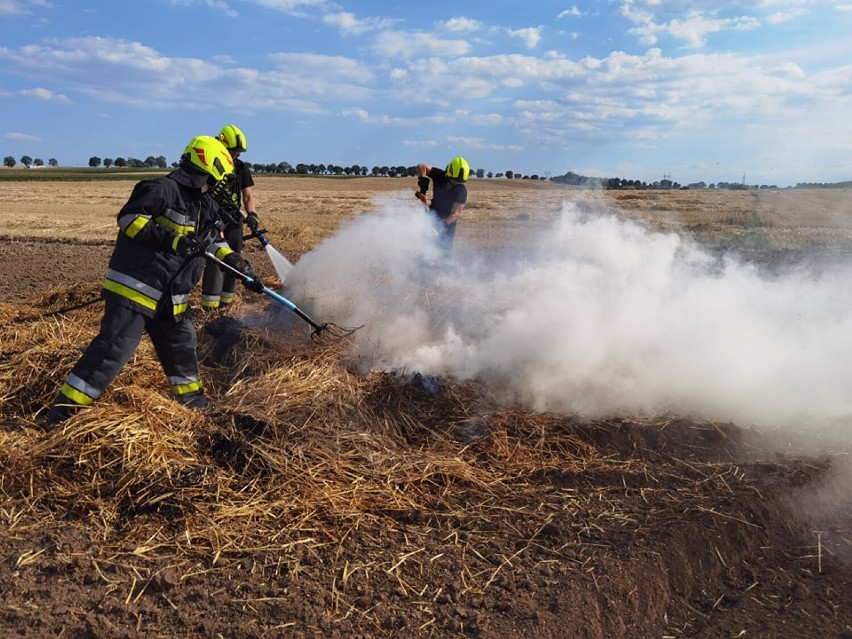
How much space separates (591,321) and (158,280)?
3.45 meters

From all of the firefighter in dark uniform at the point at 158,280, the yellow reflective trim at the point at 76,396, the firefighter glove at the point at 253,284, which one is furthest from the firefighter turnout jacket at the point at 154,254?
the yellow reflective trim at the point at 76,396

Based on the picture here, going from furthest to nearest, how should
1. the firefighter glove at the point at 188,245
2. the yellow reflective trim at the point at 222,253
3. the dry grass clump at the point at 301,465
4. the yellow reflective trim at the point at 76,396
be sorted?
the yellow reflective trim at the point at 222,253
the firefighter glove at the point at 188,245
the yellow reflective trim at the point at 76,396
the dry grass clump at the point at 301,465

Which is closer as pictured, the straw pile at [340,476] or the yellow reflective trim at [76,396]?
the straw pile at [340,476]

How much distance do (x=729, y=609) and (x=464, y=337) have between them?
3211mm

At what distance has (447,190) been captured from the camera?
27.4 feet

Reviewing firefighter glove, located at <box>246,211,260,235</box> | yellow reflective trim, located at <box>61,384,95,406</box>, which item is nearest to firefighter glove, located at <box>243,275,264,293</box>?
yellow reflective trim, located at <box>61,384,95,406</box>

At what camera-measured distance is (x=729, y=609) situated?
2982 millimetres

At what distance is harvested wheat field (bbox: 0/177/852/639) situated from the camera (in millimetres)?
2924

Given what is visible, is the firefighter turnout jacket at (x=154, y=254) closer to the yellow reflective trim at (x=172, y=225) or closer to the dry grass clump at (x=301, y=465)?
the yellow reflective trim at (x=172, y=225)

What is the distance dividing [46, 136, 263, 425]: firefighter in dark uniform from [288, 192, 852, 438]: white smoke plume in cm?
156

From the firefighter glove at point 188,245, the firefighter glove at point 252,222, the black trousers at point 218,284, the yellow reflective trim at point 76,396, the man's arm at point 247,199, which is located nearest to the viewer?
the yellow reflective trim at point 76,396

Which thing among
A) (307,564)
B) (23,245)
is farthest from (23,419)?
(23,245)

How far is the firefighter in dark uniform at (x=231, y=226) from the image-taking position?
697 cm

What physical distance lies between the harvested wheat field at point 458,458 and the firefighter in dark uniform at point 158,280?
26 centimetres
